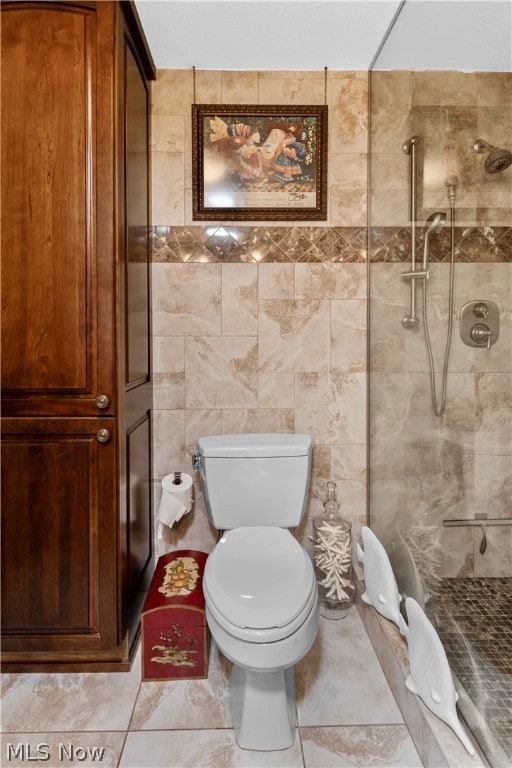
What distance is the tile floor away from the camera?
1.40 meters

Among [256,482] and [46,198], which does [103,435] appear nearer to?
[256,482]

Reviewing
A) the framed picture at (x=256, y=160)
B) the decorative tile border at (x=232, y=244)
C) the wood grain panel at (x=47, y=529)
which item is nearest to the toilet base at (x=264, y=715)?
the wood grain panel at (x=47, y=529)

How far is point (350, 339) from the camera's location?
2.24 m

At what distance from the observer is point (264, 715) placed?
1.44 metres

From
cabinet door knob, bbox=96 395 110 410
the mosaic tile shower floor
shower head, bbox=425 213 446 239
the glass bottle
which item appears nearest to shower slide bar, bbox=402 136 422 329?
shower head, bbox=425 213 446 239

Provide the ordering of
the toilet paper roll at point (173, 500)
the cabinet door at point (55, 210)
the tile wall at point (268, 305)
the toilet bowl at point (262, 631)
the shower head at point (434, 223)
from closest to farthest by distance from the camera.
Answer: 1. the toilet bowl at point (262, 631)
2. the shower head at point (434, 223)
3. the cabinet door at point (55, 210)
4. the toilet paper roll at point (173, 500)
5. the tile wall at point (268, 305)

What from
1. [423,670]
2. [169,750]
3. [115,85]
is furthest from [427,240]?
[169,750]

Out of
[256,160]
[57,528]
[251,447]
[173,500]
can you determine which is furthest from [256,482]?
[256,160]

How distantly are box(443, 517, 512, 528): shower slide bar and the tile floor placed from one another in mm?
641

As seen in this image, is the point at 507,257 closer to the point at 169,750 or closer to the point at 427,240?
the point at 427,240

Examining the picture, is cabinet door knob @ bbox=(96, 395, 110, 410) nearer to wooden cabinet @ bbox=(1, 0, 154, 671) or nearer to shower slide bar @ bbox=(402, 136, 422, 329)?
wooden cabinet @ bbox=(1, 0, 154, 671)

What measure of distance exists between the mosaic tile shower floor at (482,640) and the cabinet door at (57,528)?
1.07m

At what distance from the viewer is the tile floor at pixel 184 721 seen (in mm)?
1400

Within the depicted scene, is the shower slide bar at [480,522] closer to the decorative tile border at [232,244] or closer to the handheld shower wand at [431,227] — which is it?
the handheld shower wand at [431,227]
